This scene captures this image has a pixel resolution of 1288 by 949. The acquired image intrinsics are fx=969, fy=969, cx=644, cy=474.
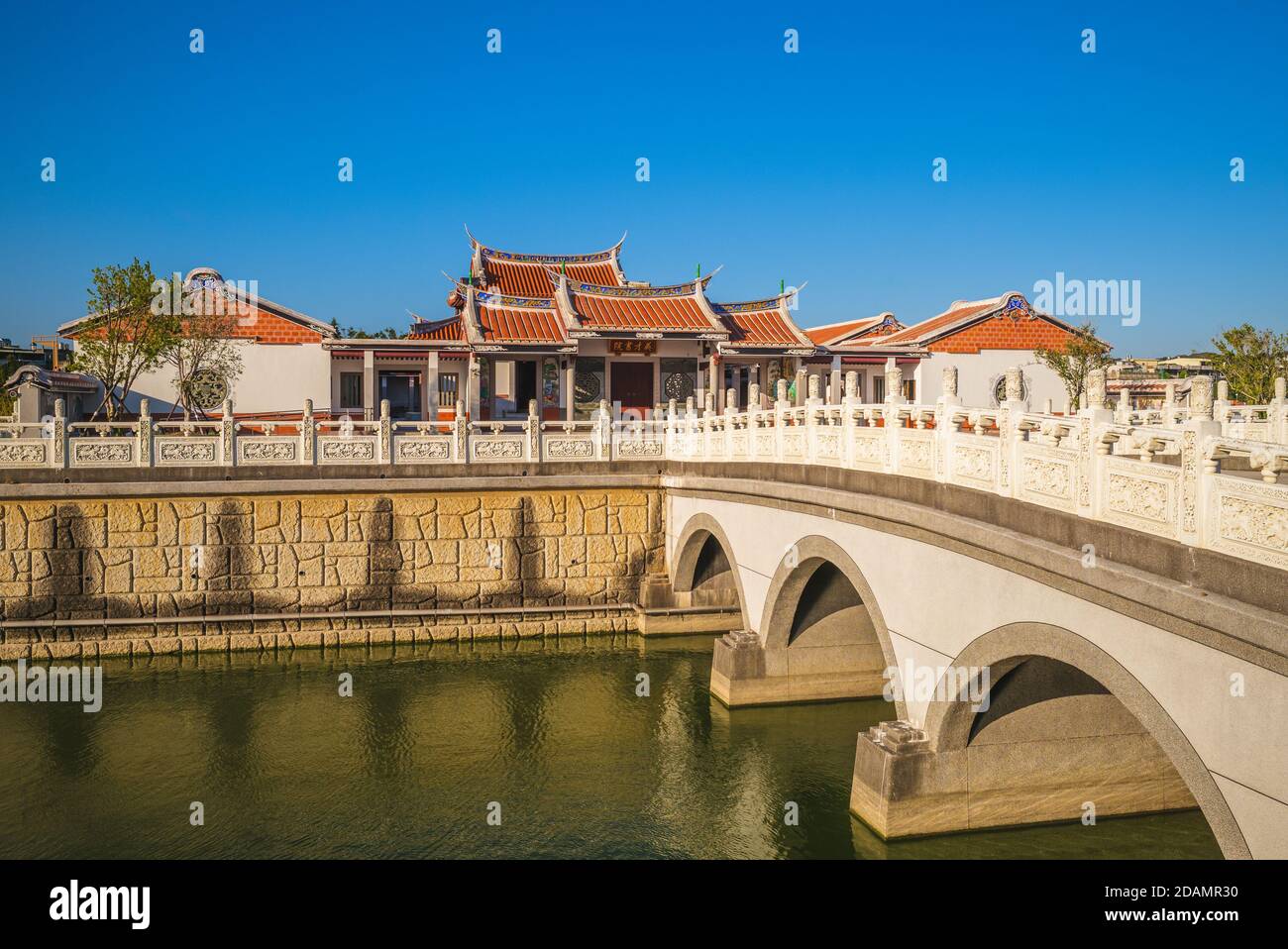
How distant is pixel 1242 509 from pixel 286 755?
11.9 meters

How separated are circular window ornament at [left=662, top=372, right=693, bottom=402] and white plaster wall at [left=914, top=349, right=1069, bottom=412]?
8639mm

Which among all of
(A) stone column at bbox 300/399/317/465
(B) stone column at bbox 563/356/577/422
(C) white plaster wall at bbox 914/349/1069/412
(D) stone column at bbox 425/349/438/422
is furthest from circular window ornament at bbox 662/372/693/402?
(A) stone column at bbox 300/399/317/465

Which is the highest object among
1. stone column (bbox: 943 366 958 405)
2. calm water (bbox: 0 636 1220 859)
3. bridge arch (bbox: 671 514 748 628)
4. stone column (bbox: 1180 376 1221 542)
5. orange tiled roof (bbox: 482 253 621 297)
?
orange tiled roof (bbox: 482 253 621 297)

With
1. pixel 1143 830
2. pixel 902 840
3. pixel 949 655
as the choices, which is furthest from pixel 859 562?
pixel 1143 830

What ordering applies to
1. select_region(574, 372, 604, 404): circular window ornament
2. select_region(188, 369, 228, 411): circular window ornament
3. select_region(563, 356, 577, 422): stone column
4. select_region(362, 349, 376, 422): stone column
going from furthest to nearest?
select_region(574, 372, 604, 404): circular window ornament → select_region(563, 356, 577, 422): stone column → select_region(188, 369, 228, 411): circular window ornament → select_region(362, 349, 376, 422): stone column

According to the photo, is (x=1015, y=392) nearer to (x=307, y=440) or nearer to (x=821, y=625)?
(x=821, y=625)

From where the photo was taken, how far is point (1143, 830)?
10227mm

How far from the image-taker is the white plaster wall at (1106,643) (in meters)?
5.55

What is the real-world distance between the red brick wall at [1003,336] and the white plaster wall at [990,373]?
206mm

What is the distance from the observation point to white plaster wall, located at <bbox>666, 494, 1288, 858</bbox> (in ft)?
18.2

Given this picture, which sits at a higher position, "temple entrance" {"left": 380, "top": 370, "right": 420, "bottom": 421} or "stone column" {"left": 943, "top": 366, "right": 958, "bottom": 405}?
"temple entrance" {"left": 380, "top": 370, "right": 420, "bottom": 421}

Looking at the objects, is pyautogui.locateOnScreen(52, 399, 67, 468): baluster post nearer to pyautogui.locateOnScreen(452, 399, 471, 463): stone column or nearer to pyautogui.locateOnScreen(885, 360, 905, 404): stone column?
pyautogui.locateOnScreen(452, 399, 471, 463): stone column

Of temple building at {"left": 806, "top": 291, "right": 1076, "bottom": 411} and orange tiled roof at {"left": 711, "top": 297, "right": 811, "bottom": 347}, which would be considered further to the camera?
temple building at {"left": 806, "top": 291, "right": 1076, "bottom": 411}

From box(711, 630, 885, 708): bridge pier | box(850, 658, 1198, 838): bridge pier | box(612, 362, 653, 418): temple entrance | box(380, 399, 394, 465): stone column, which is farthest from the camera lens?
box(612, 362, 653, 418): temple entrance
